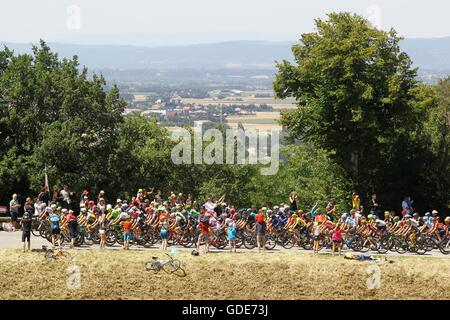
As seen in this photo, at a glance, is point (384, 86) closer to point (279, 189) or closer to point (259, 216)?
point (259, 216)

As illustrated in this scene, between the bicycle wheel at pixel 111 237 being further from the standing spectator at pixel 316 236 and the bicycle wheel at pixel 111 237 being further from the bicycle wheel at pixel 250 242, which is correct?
the standing spectator at pixel 316 236

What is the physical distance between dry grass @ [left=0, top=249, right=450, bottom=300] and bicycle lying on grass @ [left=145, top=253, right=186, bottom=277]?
0.65 feet

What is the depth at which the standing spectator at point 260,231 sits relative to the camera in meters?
31.0

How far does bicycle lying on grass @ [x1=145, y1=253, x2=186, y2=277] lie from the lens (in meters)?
29.5

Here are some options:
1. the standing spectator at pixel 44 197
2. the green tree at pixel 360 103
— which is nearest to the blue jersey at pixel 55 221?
the standing spectator at pixel 44 197

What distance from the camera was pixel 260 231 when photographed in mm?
31312

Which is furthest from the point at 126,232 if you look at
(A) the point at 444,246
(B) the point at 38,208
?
(A) the point at 444,246

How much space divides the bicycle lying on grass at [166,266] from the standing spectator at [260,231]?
11.6ft

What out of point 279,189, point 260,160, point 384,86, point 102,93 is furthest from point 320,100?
point 260,160

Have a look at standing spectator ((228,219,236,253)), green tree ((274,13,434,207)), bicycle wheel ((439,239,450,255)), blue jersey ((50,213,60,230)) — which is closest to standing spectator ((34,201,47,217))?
blue jersey ((50,213,60,230))

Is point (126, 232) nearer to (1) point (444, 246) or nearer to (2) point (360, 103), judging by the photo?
(1) point (444, 246)


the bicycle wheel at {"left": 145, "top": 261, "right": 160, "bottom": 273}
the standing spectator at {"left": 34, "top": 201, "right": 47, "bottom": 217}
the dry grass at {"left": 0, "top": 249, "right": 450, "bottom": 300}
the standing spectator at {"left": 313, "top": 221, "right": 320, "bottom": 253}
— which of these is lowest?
the dry grass at {"left": 0, "top": 249, "right": 450, "bottom": 300}

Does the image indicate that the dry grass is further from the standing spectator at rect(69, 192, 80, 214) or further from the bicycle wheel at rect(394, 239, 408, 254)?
the standing spectator at rect(69, 192, 80, 214)
